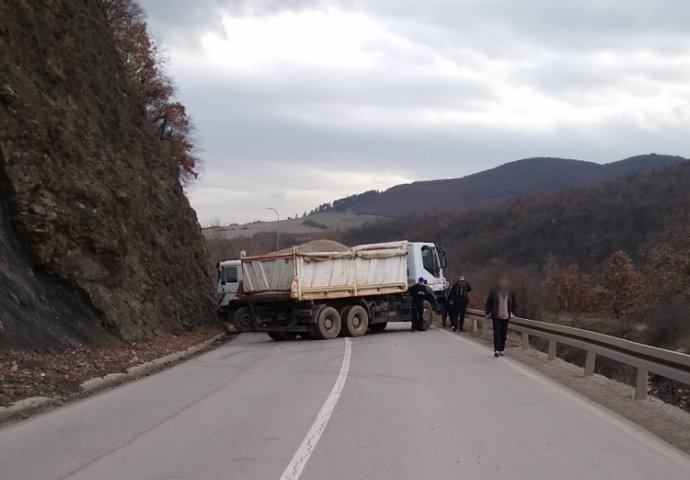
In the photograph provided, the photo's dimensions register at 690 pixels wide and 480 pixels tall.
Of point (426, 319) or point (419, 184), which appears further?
point (419, 184)

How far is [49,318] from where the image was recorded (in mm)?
17172

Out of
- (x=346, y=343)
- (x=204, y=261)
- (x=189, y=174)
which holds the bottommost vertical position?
(x=346, y=343)

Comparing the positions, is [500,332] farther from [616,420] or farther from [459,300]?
[459,300]

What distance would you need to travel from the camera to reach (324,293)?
2561 cm

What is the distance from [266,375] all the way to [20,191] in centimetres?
744

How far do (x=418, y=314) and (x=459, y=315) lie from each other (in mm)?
1454

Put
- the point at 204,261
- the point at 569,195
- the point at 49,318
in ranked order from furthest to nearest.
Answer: the point at 569,195, the point at 204,261, the point at 49,318

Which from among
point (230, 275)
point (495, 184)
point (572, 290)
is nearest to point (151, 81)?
point (230, 275)

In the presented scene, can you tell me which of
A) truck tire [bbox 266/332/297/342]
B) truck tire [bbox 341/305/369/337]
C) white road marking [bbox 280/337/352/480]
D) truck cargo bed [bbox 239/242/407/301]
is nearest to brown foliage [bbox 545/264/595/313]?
truck cargo bed [bbox 239/242/407/301]

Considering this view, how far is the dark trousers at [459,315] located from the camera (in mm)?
27812

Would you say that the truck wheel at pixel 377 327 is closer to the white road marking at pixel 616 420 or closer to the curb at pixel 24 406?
the white road marking at pixel 616 420

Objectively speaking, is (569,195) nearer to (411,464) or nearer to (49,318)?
(49,318)

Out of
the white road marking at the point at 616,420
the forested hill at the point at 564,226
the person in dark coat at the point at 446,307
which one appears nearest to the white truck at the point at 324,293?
the person in dark coat at the point at 446,307

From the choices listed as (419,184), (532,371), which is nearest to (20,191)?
(532,371)
